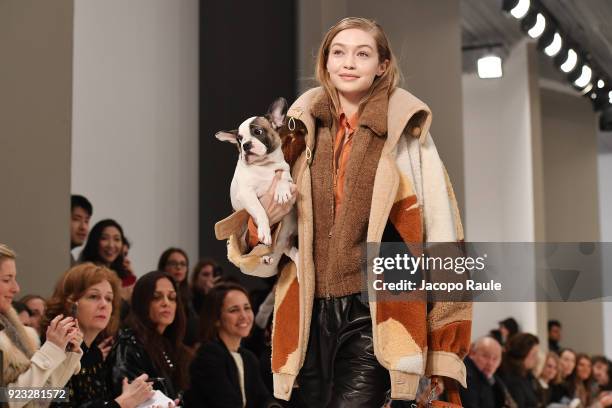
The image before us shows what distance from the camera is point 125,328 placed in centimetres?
425

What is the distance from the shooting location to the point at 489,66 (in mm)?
6156

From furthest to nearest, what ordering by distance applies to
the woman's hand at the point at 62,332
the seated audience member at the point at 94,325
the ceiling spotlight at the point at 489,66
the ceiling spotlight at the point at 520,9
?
the ceiling spotlight at the point at 489,66, the ceiling spotlight at the point at 520,9, the seated audience member at the point at 94,325, the woman's hand at the point at 62,332

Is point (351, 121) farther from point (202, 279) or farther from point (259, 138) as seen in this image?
point (202, 279)

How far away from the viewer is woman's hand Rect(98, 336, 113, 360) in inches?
157

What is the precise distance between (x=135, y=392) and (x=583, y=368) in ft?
11.9

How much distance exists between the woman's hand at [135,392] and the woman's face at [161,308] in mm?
502

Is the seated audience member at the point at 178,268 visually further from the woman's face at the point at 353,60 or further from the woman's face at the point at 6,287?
the woman's face at the point at 353,60

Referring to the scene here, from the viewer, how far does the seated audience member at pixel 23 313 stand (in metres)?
3.81

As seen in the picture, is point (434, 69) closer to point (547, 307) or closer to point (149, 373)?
point (547, 307)

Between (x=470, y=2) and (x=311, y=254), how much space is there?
3203mm

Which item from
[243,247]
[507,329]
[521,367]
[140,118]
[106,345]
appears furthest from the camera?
[521,367]

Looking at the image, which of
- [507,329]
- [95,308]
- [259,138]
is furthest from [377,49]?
[507,329]

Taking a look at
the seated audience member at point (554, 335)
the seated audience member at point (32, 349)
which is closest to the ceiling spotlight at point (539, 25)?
the seated audience member at point (554, 335)

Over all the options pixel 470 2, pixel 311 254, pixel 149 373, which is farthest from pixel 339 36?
pixel 470 2
